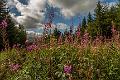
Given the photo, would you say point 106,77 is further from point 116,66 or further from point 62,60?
point 62,60

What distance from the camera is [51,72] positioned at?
6.87 m

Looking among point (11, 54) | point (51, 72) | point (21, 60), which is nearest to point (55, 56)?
point (51, 72)

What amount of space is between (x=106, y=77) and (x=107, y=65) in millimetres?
440

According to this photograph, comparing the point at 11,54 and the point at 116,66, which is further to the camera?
the point at 11,54

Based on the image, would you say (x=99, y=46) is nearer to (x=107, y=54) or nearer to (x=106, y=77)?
(x=107, y=54)

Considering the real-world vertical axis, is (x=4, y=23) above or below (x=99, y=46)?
above

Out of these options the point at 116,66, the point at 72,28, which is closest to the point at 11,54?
the point at 72,28

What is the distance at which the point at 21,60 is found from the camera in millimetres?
10133

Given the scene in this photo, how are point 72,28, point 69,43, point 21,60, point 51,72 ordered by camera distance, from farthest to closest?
point 21,60
point 69,43
point 72,28
point 51,72

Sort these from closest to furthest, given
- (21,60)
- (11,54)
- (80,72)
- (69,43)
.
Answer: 1. (80,72)
2. (69,43)
3. (21,60)
4. (11,54)

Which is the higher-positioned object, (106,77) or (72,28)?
(72,28)

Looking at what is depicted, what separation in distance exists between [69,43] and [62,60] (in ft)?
4.20

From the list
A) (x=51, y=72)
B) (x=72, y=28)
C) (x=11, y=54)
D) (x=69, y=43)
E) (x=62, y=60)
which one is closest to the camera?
(x=51, y=72)

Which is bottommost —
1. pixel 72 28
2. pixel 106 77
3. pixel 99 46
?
pixel 106 77
